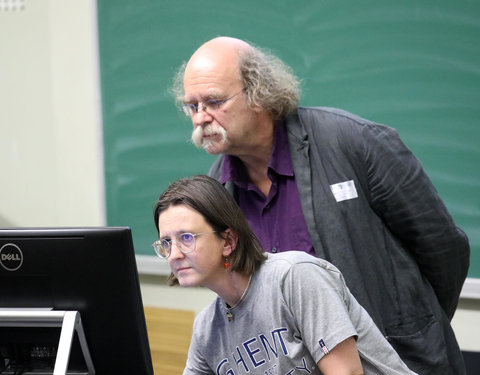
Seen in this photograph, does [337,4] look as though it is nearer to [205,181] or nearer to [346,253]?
[346,253]

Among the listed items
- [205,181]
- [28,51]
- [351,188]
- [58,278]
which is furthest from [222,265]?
[28,51]

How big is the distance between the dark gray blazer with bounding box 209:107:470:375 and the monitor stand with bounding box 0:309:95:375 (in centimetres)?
79

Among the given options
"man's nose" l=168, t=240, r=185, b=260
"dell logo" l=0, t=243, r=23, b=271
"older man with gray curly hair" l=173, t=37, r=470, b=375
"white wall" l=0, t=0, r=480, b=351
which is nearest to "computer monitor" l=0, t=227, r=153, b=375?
"dell logo" l=0, t=243, r=23, b=271

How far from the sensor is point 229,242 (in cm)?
149

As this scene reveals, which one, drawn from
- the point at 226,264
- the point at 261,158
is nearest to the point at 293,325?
the point at 226,264

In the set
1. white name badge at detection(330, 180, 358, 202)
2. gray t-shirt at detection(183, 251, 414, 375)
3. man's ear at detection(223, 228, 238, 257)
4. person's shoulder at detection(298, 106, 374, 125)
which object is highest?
person's shoulder at detection(298, 106, 374, 125)

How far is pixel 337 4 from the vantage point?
8.96 feet

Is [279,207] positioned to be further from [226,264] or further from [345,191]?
[226,264]

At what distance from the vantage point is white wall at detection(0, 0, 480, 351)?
3.33 metres

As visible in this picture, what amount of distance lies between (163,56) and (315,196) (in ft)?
5.01

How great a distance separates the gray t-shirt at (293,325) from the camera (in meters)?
1.39

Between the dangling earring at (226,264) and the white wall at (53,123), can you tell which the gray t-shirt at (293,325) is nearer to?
the dangling earring at (226,264)

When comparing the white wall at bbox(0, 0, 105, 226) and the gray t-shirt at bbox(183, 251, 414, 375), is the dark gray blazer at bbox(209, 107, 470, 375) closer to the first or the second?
the gray t-shirt at bbox(183, 251, 414, 375)

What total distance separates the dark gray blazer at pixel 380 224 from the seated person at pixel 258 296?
410 millimetres
